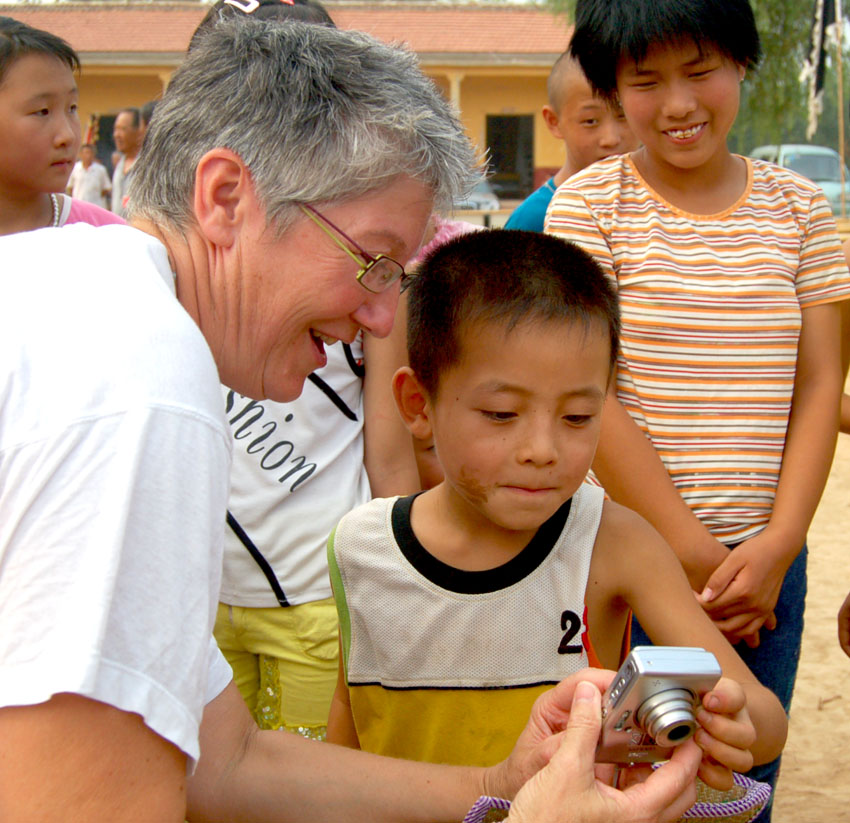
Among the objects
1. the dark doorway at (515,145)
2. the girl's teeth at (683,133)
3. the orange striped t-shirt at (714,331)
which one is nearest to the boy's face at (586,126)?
the girl's teeth at (683,133)

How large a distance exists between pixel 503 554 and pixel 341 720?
1.63 feet

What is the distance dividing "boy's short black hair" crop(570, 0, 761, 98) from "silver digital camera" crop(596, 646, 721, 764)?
1.70 meters

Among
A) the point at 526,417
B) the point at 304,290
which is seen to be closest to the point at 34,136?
the point at 304,290

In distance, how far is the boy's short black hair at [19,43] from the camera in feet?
11.3

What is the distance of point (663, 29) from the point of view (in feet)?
8.32

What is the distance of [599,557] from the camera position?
6.54 ft

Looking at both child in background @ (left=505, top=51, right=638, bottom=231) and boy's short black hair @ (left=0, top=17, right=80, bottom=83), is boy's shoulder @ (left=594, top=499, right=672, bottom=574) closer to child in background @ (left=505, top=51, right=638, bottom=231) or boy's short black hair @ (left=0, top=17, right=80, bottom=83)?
child in background @ (left=505, top=51, right=638, bottom=231)

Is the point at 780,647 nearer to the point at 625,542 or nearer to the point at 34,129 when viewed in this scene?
the point at 625,542

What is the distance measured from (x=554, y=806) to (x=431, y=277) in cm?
113

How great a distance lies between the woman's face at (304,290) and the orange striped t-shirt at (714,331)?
2.77 ft

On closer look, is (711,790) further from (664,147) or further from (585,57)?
(585,57)

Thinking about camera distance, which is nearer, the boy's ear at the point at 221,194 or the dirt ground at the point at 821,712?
the boy's ear at the point at 221,194

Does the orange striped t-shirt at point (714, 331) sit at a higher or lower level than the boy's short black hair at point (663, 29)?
lower

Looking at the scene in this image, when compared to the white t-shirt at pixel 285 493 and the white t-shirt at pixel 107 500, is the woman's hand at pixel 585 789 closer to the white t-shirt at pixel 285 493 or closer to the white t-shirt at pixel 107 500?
the white t-shirt at pixel 107 500
